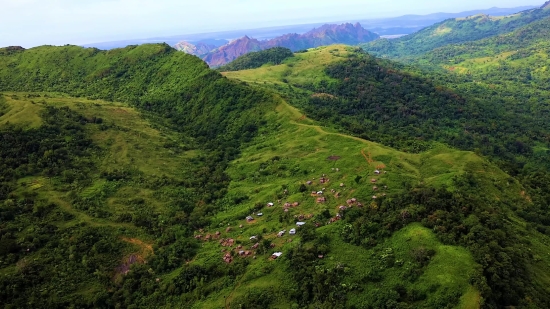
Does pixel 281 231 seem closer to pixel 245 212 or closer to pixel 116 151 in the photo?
pixel 245 212

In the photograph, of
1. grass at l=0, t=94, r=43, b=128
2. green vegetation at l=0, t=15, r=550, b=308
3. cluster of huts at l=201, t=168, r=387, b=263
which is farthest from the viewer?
grass at l=0, t=94, r=43, b=128

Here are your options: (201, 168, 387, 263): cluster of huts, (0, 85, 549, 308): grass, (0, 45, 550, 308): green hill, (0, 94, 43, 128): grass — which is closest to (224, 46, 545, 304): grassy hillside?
(0, 45, 550, 308): green hill

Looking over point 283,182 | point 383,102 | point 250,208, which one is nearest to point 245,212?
point 250,208

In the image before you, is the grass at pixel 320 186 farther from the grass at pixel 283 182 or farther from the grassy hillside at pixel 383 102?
the grassy hillside at pixel 383 102

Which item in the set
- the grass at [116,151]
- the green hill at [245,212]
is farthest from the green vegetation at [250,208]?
the grass at [116,151]

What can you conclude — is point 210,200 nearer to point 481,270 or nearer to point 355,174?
point 355,174

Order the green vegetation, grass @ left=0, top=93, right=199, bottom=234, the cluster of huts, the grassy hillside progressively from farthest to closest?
the grassy hillside → grass @ left=0, top=93, right=199, bottom=234 → the cluster of huts → the green vegetation

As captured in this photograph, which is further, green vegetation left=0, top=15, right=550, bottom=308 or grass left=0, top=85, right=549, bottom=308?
grass left=0, top=85, right=549, bottom=308

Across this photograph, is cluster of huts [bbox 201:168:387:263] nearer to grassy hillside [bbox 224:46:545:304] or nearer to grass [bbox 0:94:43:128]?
grassy hillside [bbox 224:46:545:304]

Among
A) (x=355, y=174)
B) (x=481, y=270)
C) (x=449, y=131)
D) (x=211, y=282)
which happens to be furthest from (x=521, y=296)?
(x=449, y=131)
